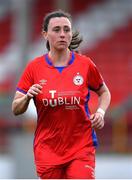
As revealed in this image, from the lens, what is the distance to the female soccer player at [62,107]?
5.05 meters

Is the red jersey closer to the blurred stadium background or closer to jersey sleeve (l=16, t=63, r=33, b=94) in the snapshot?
jersey sleeve (l=16, t=63, r=33, b=94)

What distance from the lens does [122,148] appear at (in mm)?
11719

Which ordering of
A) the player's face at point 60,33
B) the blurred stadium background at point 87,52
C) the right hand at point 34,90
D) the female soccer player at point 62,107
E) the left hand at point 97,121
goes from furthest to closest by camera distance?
1. the blurred stadium background at point 87,52
2. the player's face at point 60,33
3. the female soccer player at point 62,107
4. the left hand at point 97,121
5. the right hand at point 34,90

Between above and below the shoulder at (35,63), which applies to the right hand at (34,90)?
below

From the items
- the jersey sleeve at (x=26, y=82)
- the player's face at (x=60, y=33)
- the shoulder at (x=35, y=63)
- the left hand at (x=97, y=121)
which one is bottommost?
the left hand at (x=97, y=121)

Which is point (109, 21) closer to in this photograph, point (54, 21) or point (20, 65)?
point (20, 65)

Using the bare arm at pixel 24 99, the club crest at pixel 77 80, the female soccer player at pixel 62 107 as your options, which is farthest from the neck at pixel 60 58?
the bare arm at pixel 24 99

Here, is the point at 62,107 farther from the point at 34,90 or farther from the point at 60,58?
the point at 60,58

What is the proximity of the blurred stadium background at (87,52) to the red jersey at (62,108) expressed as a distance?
5583mm

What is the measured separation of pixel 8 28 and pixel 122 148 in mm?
5356

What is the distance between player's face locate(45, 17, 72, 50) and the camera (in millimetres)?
5160

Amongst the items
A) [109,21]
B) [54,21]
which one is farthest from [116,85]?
[54,21]

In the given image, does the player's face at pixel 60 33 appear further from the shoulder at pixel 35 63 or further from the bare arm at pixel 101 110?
the bare arm at pixel 101 110

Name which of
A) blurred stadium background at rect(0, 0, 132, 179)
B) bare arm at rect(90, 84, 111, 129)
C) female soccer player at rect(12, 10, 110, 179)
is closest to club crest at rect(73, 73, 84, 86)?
female soccer player at rect(12, 10, 110, 179)
